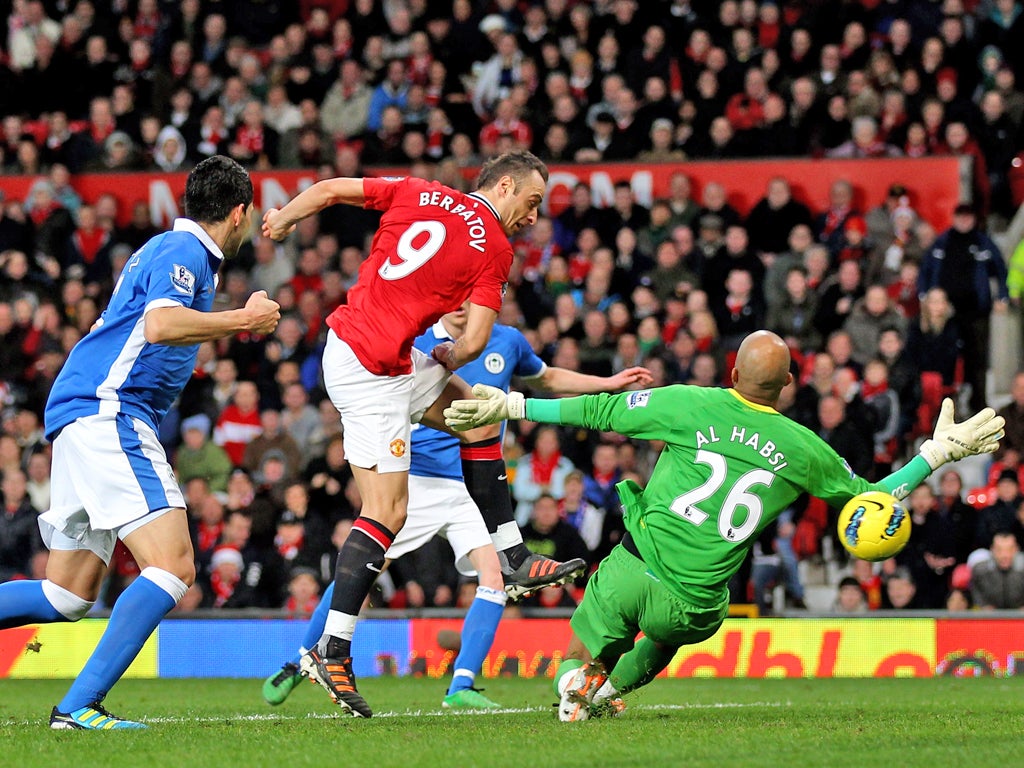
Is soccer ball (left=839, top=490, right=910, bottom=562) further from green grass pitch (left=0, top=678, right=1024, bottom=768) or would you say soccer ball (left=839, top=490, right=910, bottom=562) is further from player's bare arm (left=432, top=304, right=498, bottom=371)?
player's bare arm (left=432, top=304, right=498, bottom=371)

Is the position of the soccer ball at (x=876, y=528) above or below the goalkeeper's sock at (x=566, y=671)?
above

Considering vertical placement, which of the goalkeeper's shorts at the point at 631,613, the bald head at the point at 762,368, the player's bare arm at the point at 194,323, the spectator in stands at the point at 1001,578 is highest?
the player's bare arm at the point at 194,323

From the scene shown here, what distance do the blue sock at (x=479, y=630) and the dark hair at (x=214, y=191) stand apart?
282 centimetres

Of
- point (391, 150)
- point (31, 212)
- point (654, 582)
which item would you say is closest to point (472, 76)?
point (391, 150)

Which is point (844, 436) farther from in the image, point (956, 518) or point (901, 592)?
point (901, 592)

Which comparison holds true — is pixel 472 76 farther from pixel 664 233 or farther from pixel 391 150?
pixel 664 233

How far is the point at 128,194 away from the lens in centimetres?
1867

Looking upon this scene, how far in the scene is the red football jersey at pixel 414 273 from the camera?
7.56 m

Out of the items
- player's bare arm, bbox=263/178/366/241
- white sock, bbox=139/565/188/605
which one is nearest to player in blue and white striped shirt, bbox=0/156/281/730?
white sock, bbox=139/565/188/605

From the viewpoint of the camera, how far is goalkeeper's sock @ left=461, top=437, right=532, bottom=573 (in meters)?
9.29

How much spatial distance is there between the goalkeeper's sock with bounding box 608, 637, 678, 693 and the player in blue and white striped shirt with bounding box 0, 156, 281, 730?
6.68 feet

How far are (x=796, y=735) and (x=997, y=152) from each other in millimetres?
11485

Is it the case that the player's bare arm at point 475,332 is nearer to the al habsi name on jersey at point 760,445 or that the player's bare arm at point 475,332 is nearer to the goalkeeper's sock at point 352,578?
the goalkeeper's sock at point 352,578

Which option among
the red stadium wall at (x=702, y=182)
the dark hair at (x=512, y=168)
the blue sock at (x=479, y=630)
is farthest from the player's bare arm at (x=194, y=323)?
the red stadium wall at (x=702, y=182)
